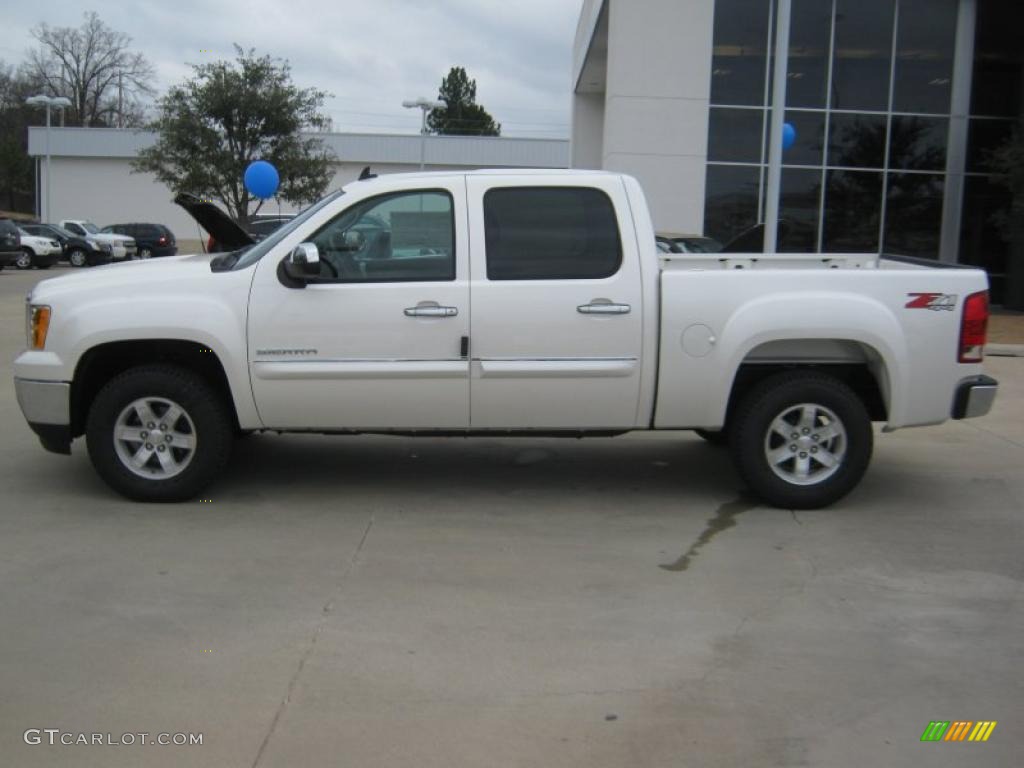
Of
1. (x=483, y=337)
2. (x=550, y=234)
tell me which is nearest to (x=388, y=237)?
(x=483, y=337)

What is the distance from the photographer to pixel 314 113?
1066 inches

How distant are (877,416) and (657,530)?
1.80 m

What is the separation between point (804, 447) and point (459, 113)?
8302cm

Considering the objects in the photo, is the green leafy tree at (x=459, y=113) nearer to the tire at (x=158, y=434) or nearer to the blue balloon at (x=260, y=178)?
the blue balloon at (x=260, y=178)

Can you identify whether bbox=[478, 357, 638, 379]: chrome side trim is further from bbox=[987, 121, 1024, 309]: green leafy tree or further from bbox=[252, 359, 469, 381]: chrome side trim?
bbox=[987, 121, 1024, 309]: green leafy tree

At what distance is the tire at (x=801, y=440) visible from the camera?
6375 millimetres

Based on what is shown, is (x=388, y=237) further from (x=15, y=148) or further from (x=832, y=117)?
(x=15, y=148)

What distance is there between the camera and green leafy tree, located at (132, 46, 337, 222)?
83.1ft

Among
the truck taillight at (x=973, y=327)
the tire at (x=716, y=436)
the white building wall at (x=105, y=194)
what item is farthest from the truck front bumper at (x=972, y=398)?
the white building wall at (x=105, y=194)

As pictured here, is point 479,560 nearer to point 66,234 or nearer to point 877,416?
point 877,416

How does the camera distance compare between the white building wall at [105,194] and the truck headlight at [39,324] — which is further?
the white building wall at [105,194]

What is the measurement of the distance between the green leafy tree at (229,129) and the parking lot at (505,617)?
19407 mm

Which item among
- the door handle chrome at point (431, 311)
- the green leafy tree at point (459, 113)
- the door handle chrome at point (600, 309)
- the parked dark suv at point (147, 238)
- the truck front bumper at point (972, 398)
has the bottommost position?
the truck front bumper at point (972, 398)

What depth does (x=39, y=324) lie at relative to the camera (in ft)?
20.5
